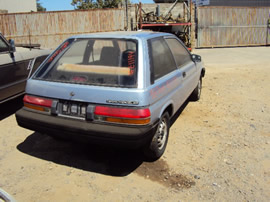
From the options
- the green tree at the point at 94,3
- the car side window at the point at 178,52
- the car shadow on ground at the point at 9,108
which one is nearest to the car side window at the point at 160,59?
the car side window at the point at 178,52

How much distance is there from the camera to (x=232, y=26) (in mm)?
17344

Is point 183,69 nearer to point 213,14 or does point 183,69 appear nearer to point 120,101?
point 120,101

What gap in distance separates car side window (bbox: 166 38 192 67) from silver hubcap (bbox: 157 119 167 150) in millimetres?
1107

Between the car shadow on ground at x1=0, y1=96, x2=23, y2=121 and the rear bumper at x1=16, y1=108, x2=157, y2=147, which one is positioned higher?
the rear bumper at x1=16, y1=108, x2=157, y2=147

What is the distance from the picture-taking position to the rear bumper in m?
2.74

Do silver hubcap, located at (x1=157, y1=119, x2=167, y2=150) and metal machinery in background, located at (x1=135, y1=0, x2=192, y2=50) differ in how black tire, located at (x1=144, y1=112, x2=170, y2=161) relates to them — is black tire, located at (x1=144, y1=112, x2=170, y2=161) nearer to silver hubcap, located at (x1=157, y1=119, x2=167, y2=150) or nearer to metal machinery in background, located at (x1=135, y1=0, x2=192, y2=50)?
silver hubcap, located at (x1=157, y1=119, x2=167, y2=150)

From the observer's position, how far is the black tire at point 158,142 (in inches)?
125

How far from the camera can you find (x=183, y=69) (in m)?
4.19

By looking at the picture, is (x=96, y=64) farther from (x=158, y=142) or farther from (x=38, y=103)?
(x=158, y=142)

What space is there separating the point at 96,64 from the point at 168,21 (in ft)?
40.9

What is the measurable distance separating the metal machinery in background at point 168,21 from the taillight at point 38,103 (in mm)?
11732

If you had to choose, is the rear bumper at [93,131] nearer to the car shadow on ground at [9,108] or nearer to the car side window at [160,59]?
the car side window at [160,59]

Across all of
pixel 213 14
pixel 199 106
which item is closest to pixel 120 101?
pixel 199 106

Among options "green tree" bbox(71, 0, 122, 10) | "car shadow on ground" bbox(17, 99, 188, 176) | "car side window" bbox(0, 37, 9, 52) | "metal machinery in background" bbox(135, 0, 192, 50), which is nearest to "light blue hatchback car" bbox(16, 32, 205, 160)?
"car shadow on ground" bbox(17, 99, 188, 176)
